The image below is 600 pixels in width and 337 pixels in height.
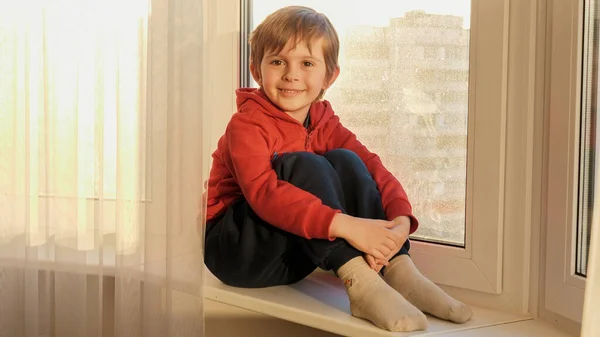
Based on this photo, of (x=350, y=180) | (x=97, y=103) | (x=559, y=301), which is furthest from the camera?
(x=97, y=103)

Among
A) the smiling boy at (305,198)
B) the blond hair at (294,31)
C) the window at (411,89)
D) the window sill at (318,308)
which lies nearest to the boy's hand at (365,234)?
the smiling boy at (305,198)

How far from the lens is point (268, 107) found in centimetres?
144

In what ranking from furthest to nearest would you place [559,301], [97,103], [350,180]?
[97,103] < [350,180] < [559,301]

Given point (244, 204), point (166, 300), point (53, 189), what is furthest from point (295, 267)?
point (53, 189)

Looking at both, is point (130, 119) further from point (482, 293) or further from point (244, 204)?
point (482, 293)

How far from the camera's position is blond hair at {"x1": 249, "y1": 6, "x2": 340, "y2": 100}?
4.66ft

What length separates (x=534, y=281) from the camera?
135 centimetres

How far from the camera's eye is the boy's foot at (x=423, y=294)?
1.26 m

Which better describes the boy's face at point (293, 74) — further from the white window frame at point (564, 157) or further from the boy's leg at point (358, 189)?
the white window frame at point (564, 157)

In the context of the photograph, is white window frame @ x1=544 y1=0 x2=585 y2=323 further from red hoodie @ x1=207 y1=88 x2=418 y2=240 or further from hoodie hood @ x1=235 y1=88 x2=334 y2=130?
hoodie hood @ x1=235 y1=88 x2=334 y2=130

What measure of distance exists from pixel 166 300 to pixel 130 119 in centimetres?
34

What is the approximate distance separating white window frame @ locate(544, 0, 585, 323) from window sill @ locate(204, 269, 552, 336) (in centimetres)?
12

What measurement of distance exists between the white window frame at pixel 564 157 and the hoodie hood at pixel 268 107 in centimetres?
42

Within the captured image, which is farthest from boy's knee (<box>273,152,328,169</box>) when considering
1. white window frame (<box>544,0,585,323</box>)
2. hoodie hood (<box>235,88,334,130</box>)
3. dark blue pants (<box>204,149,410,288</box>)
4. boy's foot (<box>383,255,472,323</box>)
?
white window frame (<box>544,0,585,323</box>)
